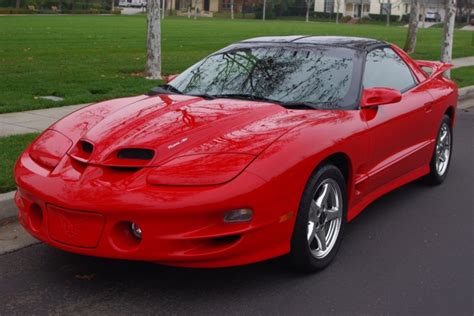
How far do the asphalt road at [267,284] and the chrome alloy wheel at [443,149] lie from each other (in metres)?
1.42

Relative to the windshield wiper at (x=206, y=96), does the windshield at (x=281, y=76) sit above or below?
above

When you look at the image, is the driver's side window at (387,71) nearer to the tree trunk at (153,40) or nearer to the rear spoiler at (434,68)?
the rear spoiler at (434,68)

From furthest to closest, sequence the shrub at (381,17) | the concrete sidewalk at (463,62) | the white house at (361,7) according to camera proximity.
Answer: the white house at (361,7) < the shrub at (381,17) < the concrete sidewalk at (463,62)

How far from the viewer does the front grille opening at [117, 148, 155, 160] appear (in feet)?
11.9

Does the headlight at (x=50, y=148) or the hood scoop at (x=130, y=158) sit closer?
the hood scoop at (x=130, y=158)

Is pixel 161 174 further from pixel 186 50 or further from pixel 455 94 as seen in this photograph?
pixel 186 50

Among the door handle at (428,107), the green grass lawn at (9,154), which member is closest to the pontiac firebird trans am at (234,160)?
the door handle at (428,107)

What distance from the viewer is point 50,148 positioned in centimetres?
402

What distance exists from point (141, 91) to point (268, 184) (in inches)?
306

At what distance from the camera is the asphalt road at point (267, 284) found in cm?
357

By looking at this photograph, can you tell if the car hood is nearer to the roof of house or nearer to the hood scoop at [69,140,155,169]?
the hood scoop at [69,140,155,169]

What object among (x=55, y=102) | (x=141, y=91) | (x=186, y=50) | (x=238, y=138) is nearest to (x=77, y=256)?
(x=238, y=138)

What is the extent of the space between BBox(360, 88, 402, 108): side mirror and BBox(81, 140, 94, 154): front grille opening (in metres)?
1.93

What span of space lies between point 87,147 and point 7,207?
1399mm
